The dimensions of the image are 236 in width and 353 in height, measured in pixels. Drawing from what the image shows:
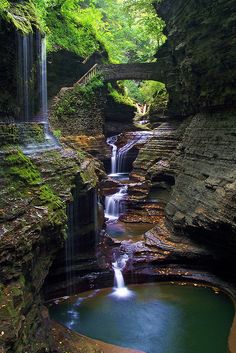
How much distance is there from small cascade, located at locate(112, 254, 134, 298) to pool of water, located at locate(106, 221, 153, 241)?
2.63 m

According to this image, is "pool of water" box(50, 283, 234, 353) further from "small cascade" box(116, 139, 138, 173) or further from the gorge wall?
"small cascade" box(116, 139, 138, 173)

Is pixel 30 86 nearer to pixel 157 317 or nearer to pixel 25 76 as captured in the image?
pixel 25 76

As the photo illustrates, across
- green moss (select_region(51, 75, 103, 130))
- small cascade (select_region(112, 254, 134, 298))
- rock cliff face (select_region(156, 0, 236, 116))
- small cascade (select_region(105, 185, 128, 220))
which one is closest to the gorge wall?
rock cliff face (select_region(156, 0, 236, 116))

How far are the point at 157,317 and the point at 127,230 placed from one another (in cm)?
696

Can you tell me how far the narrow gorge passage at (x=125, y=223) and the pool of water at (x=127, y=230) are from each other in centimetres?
10

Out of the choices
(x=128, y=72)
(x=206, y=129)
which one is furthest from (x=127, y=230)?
(x=128, y=72)

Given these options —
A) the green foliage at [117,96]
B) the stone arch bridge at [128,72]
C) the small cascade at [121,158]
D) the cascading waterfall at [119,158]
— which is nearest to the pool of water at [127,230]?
the cascading waterfall at [119,158]

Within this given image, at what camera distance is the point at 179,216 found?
13.7 metres

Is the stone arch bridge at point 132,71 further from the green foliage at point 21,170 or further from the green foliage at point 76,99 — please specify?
the green foliage at point 21,170

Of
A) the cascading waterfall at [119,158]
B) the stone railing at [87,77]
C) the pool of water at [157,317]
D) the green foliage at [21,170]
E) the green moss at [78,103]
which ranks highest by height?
the stone railing at [87,77]

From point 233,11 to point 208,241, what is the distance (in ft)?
27.2

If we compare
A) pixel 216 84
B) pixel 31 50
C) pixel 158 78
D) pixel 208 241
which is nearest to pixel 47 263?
pixel 208 241

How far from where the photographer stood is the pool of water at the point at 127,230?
15859mm

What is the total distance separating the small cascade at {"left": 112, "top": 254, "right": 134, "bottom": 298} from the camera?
11.3m
